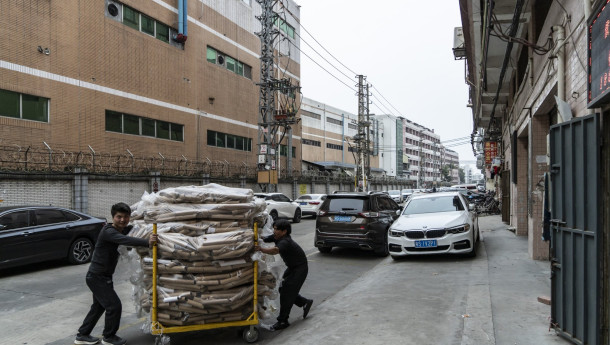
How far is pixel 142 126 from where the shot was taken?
22391 millimetres

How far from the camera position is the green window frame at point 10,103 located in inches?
625

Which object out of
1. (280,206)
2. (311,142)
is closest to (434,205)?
(280,206)

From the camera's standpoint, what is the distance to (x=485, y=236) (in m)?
13.0

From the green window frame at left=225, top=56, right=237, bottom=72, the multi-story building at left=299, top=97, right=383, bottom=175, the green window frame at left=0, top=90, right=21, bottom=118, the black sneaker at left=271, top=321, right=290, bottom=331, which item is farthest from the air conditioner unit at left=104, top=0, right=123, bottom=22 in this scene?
A: the multi-story building at left=299, top=97, right=383, bottom=175

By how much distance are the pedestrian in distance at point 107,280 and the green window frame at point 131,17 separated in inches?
792

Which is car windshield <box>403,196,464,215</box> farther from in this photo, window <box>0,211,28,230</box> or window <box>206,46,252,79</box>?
window <box>206,46,252,79</box>

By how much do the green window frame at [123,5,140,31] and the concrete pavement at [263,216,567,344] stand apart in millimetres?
19846

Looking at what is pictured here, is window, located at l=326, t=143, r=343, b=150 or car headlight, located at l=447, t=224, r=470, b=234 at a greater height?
window, located at l=326, t=143, r=343, b=150

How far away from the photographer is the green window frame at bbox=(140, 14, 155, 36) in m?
22.6

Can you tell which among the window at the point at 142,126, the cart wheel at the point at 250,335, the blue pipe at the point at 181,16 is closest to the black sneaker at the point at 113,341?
the cart wheel at the point at 250,335

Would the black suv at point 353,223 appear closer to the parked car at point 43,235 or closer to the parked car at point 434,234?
the parked car at point 434,234

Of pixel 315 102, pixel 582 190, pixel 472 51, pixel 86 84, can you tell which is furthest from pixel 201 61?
pixel 315 102

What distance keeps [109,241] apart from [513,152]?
11255 mm

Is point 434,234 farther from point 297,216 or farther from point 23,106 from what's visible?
point 23,106
